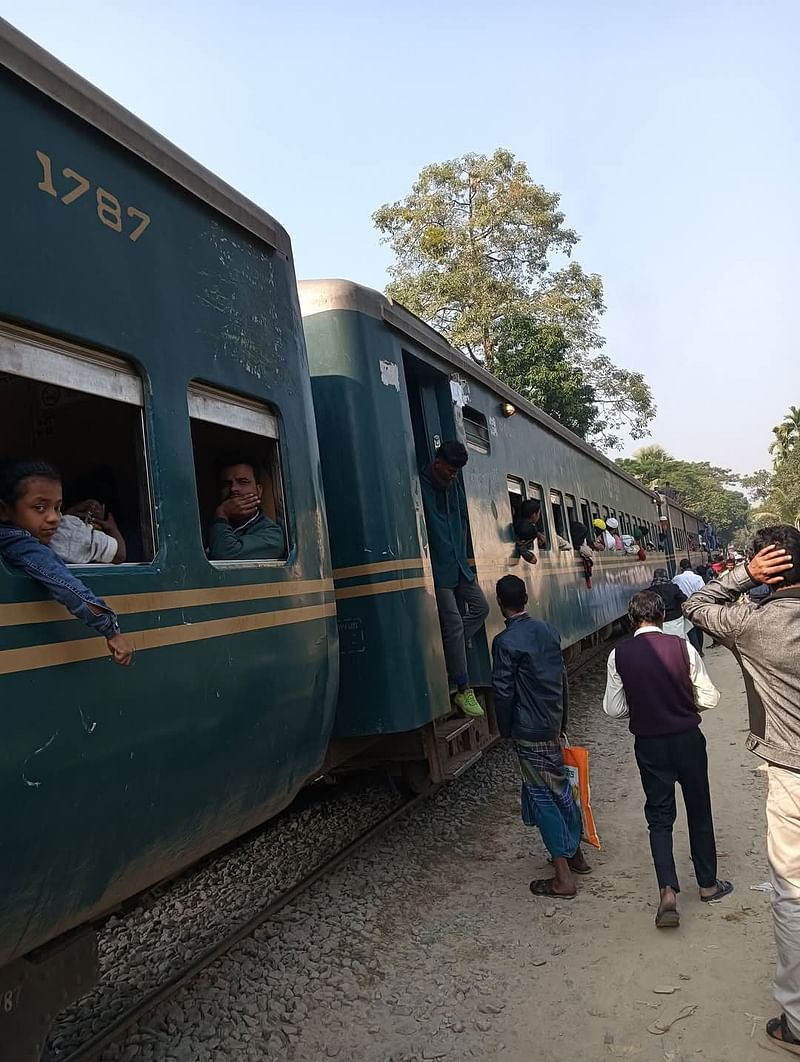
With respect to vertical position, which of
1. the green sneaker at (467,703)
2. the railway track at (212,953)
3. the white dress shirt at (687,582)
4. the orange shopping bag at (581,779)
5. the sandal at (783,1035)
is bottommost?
the sandal at (783,1035)

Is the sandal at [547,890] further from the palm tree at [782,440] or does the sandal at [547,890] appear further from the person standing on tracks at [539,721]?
the palm tree at [782,440]

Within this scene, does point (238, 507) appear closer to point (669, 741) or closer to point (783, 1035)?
point (669, 741)

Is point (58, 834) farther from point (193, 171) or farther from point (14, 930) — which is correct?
point (193, 171)

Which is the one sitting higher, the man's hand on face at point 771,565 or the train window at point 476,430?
the train window at point 476,430

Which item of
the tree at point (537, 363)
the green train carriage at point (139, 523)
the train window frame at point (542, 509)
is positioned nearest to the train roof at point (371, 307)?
the green train carriage at point (139, 523)

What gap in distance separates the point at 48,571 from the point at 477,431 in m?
5.03

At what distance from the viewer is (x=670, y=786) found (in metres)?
4.33

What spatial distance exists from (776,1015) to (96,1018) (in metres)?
2.82

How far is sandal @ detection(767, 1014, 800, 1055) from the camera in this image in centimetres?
309

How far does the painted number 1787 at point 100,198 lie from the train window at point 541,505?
5862 millimetres

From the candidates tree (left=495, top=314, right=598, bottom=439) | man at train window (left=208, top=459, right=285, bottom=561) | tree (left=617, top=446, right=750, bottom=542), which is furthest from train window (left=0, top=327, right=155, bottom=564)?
tree (left=617, top=446, right=750, bottom=542)

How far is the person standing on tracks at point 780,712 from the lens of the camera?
3.07 meters

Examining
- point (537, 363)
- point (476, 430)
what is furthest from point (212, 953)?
point (537, 363)

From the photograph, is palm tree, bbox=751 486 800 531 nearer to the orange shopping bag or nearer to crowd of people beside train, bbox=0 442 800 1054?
the orange shopping bag
